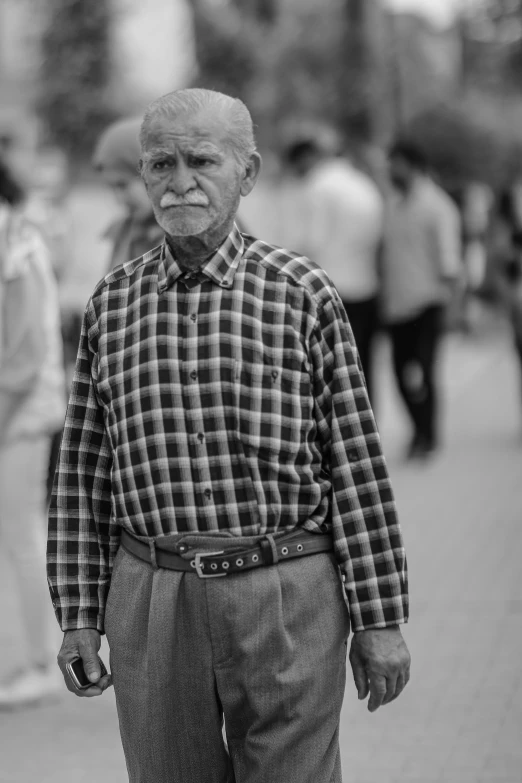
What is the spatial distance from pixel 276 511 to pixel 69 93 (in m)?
25.4

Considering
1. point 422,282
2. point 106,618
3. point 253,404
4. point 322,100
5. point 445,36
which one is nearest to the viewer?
point 253,404

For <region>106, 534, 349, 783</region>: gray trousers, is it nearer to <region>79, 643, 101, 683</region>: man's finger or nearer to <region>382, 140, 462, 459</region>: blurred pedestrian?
<region>79, 643, 101, 683</region>: man's finger

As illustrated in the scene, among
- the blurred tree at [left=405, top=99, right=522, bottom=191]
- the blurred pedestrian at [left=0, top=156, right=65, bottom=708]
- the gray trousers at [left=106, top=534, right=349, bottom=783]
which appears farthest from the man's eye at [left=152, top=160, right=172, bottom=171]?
the blurred tree at [left=405, top=99, right=522, bottom=191]

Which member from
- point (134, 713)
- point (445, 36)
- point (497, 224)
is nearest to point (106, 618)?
point (134, 713)

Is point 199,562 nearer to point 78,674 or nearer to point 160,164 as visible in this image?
point 78,674

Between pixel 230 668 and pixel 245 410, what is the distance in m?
0.48

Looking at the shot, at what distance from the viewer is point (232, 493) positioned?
256 centimetres

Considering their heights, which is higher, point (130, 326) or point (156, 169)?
point (156, 169)

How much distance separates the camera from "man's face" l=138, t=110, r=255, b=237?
259 cm

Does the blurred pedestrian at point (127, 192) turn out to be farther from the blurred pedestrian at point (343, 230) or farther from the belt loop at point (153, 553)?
the blurred pedestrian at point (343, 230)

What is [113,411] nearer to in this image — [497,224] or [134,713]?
[134,713]

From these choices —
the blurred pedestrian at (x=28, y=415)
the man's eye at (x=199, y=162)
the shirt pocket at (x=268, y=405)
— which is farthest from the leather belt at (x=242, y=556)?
the blurred pedestrian at (x=28, y=415)

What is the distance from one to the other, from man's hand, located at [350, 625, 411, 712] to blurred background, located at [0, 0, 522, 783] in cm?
186

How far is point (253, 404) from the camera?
256cm
